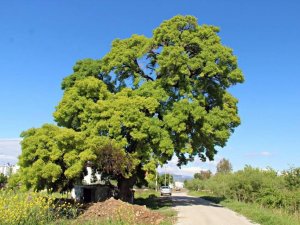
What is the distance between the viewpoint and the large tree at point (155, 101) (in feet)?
99.8

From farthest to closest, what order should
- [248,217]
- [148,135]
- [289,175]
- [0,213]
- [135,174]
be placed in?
[289,175]
[135,174]
[148,135]
[248,217]
[0,213]

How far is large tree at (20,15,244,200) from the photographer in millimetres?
30422

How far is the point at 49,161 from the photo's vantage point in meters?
22.8

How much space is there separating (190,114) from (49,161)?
12966 millimetres

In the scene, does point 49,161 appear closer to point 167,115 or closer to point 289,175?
point 167,115

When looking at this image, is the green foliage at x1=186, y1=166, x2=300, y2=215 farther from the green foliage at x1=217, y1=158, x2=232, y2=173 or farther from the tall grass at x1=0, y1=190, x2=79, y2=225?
the green foliage at x1=217, y1=158, x2=232, y2=173

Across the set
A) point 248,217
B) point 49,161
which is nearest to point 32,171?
point 49,161

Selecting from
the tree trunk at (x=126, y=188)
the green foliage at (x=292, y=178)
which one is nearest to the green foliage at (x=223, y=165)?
the green foliage at (x=292, y=178)

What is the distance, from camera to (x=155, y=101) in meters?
31.5

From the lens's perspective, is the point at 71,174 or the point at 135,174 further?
the point at 135,174

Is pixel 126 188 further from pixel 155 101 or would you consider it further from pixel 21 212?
pixel 21 212

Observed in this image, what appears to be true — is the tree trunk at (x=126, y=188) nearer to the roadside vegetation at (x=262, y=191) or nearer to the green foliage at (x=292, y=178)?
the roadside vegetation at (x=262, y=191)

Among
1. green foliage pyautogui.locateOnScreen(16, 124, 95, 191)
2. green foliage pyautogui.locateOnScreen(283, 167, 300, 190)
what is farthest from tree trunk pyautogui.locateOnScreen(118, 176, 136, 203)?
green foliage pyautogui.locateOnScreen(283, 167, 300, 190)

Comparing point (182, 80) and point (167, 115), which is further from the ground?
point (182, 80)
